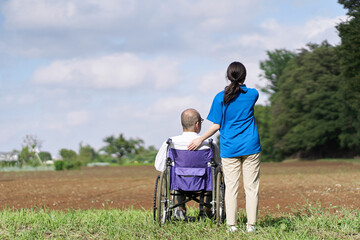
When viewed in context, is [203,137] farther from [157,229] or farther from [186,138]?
[157,229]

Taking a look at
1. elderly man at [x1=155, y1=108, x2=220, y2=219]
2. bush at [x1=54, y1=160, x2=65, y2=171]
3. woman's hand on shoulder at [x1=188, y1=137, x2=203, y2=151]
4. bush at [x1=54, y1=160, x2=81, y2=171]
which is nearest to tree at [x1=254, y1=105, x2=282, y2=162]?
bush at [x1=54, y1=160, x2=81, y2=171]

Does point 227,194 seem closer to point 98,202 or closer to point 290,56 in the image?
point 98,202

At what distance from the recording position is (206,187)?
5.16 meters

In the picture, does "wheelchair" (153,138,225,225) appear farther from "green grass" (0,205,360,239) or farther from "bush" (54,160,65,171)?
"bush" (54,160,65,171)

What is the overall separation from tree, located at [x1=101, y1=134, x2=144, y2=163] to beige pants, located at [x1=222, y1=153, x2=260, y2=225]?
43741 mm

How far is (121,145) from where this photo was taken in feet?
158

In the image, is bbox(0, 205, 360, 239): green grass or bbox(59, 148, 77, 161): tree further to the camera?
bbox(59, 148, 77, 161): tree

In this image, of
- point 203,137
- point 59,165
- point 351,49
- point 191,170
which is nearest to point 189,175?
point 191,170

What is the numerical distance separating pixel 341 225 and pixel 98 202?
222 inches

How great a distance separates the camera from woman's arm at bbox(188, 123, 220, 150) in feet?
15.5

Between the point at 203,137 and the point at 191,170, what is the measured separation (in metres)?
0.50

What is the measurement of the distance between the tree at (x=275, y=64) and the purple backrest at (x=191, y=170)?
52.0 m

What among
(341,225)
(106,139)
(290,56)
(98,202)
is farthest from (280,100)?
(341,225)

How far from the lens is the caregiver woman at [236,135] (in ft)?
15.2
